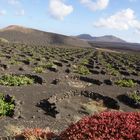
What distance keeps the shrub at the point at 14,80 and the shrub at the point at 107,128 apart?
15.6m

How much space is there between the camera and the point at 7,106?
19094 mm

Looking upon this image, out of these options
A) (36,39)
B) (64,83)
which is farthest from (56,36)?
(64,83)

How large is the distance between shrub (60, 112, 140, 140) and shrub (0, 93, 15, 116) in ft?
25.0

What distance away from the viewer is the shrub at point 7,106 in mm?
18316

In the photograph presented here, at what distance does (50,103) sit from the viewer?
2212 cm

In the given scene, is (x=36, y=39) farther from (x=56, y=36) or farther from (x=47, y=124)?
(x=47, y=124)

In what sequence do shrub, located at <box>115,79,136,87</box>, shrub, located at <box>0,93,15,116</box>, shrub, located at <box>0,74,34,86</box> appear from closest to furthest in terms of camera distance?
shrub, located at <box>0,93,15,116</box>
shrub, located at <box>0,74,34,86</box>
shrub, located at <box>115,79,136,87</box>

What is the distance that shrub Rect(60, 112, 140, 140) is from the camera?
1041cm

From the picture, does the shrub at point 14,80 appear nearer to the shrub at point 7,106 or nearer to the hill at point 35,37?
the shrub at point 7,106

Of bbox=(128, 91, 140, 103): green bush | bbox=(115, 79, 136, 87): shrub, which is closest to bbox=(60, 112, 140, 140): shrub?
bbox=(128, 91, 140, 103): green bush

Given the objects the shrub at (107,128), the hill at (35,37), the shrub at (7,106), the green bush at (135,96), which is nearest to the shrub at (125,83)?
the green bush at (135,96)

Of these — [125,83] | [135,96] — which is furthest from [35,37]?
[135,96]

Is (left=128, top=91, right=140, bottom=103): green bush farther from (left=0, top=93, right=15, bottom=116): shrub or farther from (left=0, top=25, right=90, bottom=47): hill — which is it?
(left=0, top=25, right=90, bottom=47): hill

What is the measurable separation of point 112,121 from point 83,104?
13.6m
